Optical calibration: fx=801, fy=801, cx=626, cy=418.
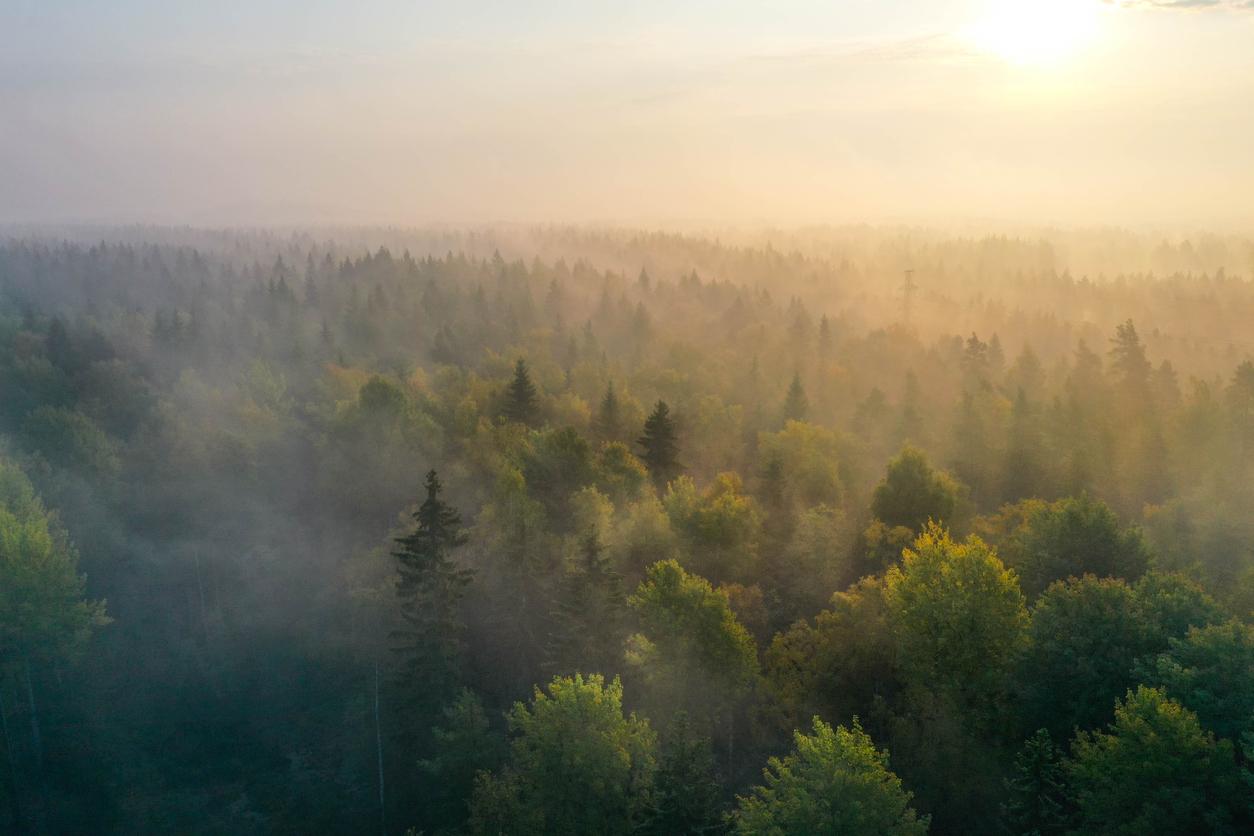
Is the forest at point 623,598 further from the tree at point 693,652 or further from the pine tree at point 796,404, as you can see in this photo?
the pine tree at point 796,404

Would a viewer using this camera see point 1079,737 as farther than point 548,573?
No

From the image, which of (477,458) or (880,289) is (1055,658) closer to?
(477,458)

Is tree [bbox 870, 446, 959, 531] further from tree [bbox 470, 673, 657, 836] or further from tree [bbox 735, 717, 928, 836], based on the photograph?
tree [bbox 735, 717, 928, 836]

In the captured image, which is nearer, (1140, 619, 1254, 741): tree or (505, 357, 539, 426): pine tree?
(1140, 619, 1254, 741): tree

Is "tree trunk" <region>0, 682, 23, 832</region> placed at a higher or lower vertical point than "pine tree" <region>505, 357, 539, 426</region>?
lower

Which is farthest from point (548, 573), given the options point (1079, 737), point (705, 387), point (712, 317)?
point (712, 317)

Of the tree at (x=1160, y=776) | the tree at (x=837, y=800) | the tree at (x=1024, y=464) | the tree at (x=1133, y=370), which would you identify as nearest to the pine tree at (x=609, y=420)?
the tree at (x=1024, y=464)

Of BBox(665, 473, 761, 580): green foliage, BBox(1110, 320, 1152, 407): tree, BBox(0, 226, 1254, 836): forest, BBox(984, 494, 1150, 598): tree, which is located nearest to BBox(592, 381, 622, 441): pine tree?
BBox(0, 226, 1254, 836): forest
